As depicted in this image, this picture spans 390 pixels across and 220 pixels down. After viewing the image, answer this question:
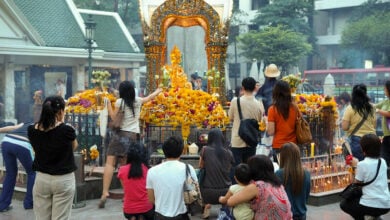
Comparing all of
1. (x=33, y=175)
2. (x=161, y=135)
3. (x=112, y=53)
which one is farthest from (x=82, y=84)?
(x=33, y=175)

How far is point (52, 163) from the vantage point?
20.0 ft

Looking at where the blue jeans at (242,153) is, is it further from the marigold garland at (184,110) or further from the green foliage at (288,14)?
the green foliage at (288,14)

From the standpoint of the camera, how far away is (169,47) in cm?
1449

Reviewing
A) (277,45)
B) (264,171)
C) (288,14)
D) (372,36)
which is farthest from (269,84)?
(288,14)

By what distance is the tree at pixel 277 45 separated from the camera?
137 ft

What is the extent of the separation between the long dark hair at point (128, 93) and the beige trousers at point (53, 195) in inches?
109

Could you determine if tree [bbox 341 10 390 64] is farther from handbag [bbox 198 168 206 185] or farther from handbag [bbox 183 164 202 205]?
handbag [bbox 183 164 202 205]

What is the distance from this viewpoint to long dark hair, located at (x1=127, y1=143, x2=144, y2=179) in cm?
670

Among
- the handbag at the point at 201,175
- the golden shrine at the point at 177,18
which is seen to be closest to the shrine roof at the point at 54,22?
the golden shrine at the point at 177,18

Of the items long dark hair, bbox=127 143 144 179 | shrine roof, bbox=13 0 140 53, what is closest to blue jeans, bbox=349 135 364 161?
long dark hair, bbox=127 143 144 179

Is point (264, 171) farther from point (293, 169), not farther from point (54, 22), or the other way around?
point (54, 22)

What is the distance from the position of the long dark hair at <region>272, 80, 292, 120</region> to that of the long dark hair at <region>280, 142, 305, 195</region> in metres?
1.84

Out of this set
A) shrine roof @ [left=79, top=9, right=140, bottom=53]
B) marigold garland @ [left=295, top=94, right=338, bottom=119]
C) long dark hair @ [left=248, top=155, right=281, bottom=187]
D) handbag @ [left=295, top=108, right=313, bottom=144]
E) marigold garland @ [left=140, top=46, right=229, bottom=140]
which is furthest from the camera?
shrine roof @ [left=79, top=9, right=140, bottom=53]

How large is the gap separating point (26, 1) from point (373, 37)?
2465 centimetres
